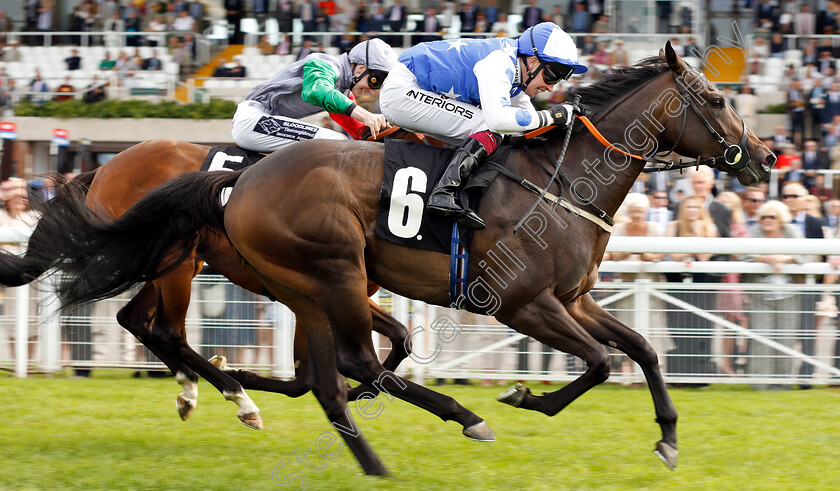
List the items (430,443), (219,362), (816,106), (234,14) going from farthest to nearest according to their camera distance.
Answer: (234,14) < (816,106) < (219,362) < (430,443)

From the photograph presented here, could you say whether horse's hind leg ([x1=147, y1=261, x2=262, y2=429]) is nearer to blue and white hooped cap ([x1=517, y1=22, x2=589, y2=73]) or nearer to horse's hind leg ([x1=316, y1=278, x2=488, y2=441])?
horse's hind leg ([x1=316, y1=278, x2=488, y2=441])

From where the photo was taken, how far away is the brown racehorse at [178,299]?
5.02 metres

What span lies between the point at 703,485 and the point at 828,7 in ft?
36.6

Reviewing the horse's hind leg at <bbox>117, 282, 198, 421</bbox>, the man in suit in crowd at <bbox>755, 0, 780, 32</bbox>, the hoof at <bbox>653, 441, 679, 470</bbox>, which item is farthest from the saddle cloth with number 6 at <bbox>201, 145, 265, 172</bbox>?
the man in suit in crowd at <bbox>755, 0, 780, 32</bbox>

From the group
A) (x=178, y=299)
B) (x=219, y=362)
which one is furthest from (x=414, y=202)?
(x=219, y=362)

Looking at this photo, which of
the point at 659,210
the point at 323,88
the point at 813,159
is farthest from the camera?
the point at 813,159

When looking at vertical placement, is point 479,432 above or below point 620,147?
below

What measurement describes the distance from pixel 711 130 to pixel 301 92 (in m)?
2.14

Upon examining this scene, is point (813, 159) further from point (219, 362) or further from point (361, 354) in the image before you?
point (361, 354)

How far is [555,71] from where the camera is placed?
166 inches

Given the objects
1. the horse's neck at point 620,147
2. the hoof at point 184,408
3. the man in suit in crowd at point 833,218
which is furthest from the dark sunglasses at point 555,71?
the man in suit in crowd at point 833,218

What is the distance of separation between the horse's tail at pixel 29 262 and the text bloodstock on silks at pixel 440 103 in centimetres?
165

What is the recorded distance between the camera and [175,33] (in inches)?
592

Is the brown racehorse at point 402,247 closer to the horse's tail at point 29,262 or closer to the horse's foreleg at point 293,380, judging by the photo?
the horse's tail at point 29,262
